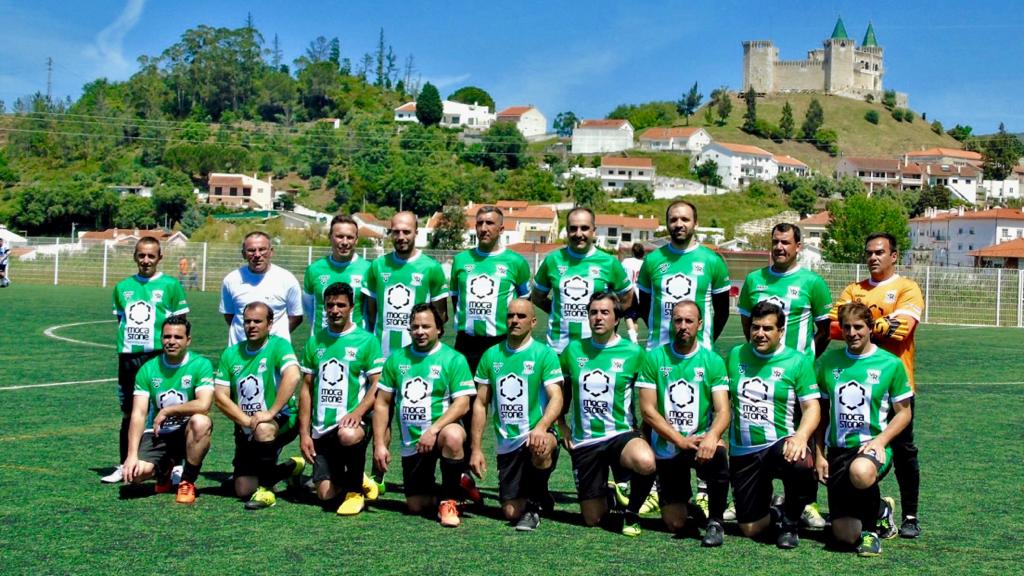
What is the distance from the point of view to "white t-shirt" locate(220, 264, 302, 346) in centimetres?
803

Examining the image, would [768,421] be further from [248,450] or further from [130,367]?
[130,367]

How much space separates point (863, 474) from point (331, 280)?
3853 millimetres

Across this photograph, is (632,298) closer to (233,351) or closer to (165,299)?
(233,351)

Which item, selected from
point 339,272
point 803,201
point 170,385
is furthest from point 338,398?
point 803,201

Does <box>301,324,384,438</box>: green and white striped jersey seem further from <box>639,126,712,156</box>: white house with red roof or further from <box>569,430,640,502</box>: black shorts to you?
<box>639,126,712,156</box>: white house with red roof

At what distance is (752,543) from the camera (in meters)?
6.23

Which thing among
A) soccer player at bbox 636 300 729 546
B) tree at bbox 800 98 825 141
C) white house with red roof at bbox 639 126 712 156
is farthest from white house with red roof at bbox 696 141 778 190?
soccer player at bbox 636 300 729 546

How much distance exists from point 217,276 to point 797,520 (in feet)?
106

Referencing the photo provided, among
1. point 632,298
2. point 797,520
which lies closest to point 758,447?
point 797,520

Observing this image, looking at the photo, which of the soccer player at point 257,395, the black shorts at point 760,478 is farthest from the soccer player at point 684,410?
the soccer player at point 257,395

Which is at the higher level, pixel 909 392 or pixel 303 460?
pixel 909 392

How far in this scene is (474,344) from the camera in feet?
25.7

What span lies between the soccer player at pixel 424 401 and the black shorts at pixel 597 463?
0.73m

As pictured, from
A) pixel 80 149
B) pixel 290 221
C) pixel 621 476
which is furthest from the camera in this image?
pixel 80 149
